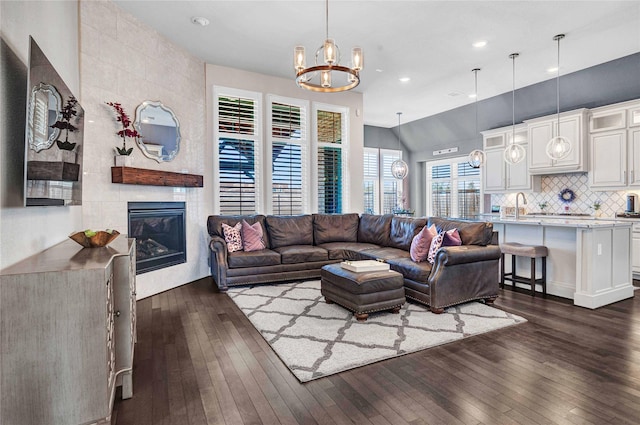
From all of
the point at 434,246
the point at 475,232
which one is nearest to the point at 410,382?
the point at 434,246

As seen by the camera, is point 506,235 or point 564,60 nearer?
point 506,235

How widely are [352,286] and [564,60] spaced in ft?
16.4

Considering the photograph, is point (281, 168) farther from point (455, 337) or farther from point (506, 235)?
point (455, 337)

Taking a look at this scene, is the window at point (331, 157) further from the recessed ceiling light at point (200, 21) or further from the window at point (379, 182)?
the window at point (379, 182)

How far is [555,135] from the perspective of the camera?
625cm

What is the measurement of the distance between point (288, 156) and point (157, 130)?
2336mm

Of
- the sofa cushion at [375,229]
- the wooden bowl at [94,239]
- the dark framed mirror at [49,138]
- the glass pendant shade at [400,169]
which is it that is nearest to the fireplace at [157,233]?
the dark framed mirror at [49,138]

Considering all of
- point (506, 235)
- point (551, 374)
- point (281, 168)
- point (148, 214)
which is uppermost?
point (281, 168)

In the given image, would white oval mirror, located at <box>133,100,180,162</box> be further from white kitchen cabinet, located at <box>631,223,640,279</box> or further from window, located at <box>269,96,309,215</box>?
white kitchen cabinet, located at <box>631,223,640,279</box>

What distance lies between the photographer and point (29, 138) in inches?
69.7

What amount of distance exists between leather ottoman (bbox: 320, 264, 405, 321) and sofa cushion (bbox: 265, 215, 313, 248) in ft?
6.43

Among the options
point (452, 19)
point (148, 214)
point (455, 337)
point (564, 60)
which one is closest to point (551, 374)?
point (455, 337)

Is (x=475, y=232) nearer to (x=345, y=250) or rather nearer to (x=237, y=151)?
(x=345, y=250)

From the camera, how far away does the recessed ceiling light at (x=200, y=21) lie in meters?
4.12
